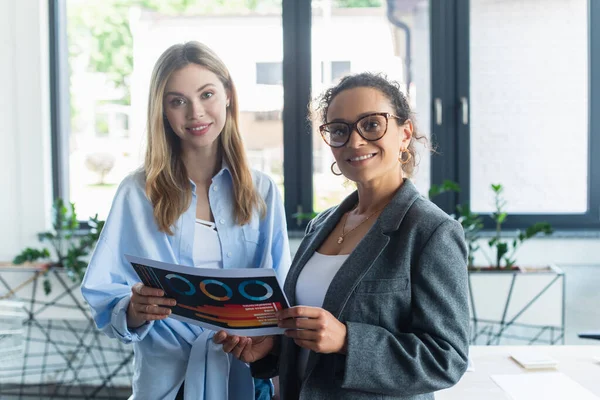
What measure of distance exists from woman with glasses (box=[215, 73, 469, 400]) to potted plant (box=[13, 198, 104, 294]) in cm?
251

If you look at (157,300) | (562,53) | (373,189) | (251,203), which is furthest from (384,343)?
(562,53)

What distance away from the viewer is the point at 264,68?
411cm

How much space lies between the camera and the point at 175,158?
73.6 inches

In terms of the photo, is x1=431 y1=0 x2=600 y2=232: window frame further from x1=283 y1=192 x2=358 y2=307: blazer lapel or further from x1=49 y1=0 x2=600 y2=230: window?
x1=283 y1=192 x2=358 y2=307: blazer lapel

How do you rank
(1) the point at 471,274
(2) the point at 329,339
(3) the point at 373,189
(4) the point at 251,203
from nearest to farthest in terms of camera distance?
(2) the point at 329,339
(3) the point at 373,189
(4) the point at 251,203
(1) the point at 471,274

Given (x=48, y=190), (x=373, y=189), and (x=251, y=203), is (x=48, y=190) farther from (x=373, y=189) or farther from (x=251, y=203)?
(x=373, y=189)

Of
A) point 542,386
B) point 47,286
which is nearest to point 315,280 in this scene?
point 542,386

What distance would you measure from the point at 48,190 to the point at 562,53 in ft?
10.6

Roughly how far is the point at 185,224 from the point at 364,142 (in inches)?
25.3

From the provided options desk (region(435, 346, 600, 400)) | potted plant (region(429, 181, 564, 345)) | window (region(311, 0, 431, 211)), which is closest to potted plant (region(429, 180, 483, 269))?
potted plant (region(429, 181, 564, 345))

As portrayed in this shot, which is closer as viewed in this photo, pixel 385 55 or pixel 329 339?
pixel 329 339

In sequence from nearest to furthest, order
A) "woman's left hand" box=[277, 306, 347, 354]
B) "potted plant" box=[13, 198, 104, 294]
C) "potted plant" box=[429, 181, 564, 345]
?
"woman's left hand" box=[277, 306, 347, 354] < "potted plant" box=[429, 181, 564, 345] < "potted plant" box=[13, 198, 104, 294]

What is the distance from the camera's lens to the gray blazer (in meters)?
1.20

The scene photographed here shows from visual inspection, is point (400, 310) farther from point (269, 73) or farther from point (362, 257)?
point (269, 73)
